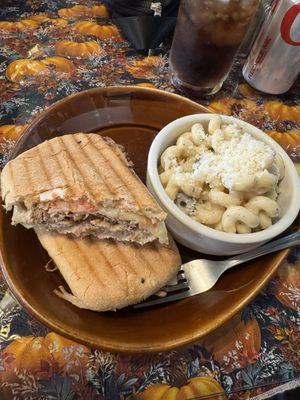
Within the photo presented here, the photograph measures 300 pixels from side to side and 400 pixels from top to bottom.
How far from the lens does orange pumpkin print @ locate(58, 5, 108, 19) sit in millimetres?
1792

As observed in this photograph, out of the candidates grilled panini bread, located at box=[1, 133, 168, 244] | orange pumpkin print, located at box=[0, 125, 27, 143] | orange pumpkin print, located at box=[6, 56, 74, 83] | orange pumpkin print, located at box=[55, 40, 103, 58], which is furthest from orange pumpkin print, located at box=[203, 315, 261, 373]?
orange pumpkin print, located at box=[55, 40, 103, 58]

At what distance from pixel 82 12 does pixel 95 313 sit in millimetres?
1604

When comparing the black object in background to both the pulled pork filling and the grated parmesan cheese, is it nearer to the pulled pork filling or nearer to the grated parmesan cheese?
the grated parmesan cheese

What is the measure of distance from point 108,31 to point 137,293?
1.41m

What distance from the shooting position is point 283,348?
996mm

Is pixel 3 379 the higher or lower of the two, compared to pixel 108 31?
lower

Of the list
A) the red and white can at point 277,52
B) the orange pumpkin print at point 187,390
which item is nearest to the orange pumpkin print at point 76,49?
the red and white can at point 277,52

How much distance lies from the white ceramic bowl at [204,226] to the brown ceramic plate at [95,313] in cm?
8

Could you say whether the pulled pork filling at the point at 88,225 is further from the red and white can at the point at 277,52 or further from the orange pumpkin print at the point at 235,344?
the red and white can at the point at 277,52

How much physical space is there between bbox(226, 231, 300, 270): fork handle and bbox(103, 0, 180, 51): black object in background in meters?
1.11

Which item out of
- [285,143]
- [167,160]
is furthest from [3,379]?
[285,143]

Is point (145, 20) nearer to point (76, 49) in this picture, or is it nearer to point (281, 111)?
point (76, 49)

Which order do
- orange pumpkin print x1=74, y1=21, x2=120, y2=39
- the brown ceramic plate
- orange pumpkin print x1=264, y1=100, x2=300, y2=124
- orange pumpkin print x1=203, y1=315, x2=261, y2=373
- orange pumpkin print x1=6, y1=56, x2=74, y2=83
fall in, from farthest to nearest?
orange pumpkin print x1=74, y1=21, x2=120, y2=39
orange pumpkin print x1=264, y1=100, x2=300, y2=124
orange pumpkin print x1=6, y1=56, x2=74, y2=83
orange pumpkin print x1=203, y1=315, x2=261, y2=373
the brown ceramic plate

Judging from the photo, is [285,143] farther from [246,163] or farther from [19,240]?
[19,240]
